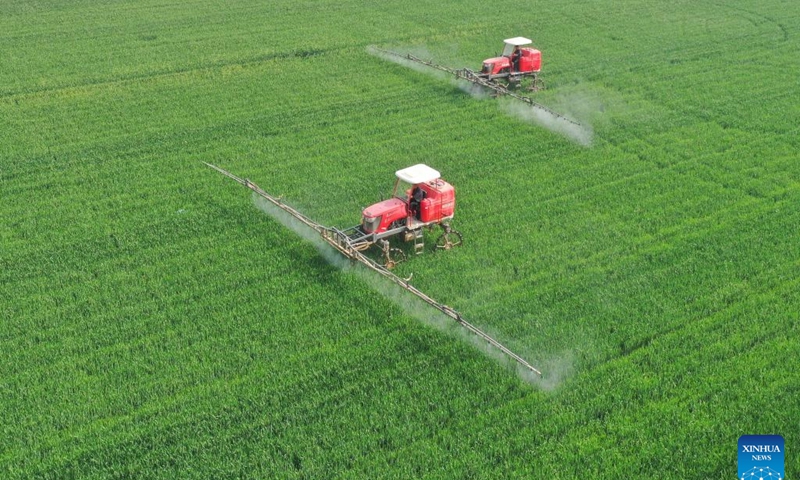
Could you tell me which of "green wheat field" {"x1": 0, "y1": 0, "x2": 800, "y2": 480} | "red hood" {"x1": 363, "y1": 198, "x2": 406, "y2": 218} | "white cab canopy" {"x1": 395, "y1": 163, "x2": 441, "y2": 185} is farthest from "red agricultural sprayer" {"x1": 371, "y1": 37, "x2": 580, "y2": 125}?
"red hood" {"x1": 363, "y1": 198, "x2": 406, "y2": 218}

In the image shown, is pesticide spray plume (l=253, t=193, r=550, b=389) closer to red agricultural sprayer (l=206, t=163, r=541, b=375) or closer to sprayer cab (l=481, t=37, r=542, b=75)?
red agricultural sprayer (l=206, t=163, r=541, b=375)

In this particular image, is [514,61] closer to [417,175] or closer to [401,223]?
[417,175]

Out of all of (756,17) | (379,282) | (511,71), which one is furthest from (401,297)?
(756,17)

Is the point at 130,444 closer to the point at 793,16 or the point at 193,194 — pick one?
the point at 193,194

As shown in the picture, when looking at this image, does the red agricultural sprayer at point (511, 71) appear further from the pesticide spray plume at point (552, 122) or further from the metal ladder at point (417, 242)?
the metal ladder at point (417, 242)

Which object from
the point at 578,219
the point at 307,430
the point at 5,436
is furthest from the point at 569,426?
the point at 5,436

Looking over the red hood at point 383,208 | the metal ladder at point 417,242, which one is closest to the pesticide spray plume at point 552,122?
the metal ladder at point 417,242
